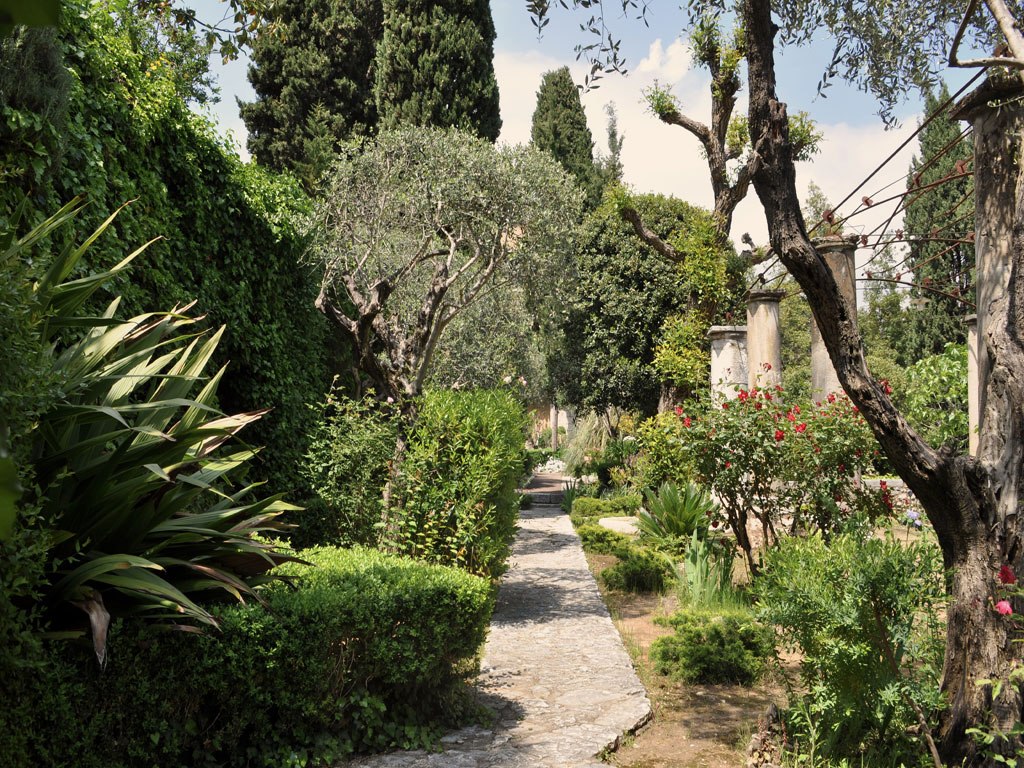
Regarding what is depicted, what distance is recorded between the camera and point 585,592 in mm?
8828

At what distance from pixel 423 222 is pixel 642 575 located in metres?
4.59

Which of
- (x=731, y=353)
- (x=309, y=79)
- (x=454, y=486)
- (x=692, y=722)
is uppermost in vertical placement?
(x=309, y=79)

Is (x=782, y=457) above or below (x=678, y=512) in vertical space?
above

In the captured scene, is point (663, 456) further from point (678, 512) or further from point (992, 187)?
point (992, 187)

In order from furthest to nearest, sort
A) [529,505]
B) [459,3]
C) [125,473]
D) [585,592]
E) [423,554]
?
[529,505] < [459,3] < [585,592] < [423,554] < [125,473]

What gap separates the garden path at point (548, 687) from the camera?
426 cm

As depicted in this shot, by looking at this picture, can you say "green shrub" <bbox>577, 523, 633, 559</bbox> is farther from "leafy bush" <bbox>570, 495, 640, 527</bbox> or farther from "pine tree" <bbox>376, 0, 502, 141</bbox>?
"pine tree" <bbox>376, 0, 502, 141</bbox>

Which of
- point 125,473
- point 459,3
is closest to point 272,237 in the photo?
point 125,473

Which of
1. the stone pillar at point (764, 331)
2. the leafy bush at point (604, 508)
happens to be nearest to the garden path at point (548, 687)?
the stone pillar at point (764, 331)

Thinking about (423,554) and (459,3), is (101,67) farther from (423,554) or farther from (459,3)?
(459,3)

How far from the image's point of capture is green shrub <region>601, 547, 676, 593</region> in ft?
29.3

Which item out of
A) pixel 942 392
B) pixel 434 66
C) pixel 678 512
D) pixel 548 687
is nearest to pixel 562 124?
pixel 434 66

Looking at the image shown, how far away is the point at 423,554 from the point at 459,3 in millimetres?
13949

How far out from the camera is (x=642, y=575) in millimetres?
9031
